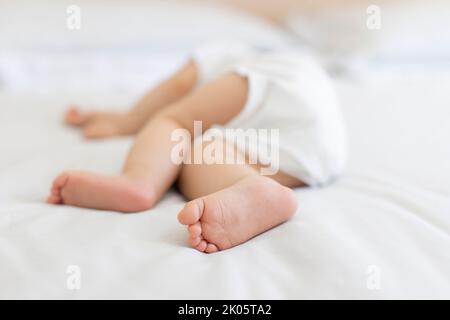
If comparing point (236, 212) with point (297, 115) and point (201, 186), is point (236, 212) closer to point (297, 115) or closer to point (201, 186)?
point (201, 186)

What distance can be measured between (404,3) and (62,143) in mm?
1547

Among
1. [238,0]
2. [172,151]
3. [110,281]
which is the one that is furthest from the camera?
[238,0]

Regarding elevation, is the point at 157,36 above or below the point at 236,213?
above

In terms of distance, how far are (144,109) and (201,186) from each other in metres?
0.38

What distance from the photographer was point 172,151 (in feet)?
2.88

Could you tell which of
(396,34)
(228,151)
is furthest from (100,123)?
(396,34)

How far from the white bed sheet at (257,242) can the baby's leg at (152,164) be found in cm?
2

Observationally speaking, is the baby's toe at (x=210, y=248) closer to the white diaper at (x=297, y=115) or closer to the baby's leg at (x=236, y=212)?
the baby's leg at (x=236, y=212)

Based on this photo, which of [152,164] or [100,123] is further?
[100,123]

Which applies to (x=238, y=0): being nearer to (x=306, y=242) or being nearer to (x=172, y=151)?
(x=172, y=151)

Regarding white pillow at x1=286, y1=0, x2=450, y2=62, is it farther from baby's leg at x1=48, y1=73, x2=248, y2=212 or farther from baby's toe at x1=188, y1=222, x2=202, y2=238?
baby's toe at x1=188, y1=222, x2=202, y2=238

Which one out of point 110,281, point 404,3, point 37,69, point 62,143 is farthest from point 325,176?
point 404,3

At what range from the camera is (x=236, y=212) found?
2.26 ft

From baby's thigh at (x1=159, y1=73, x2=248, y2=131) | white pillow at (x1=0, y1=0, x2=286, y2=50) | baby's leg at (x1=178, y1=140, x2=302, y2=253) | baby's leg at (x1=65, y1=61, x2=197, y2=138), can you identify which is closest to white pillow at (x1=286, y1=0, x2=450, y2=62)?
white pillow at (x1=0, y1=0, x2=286, y2=50)
